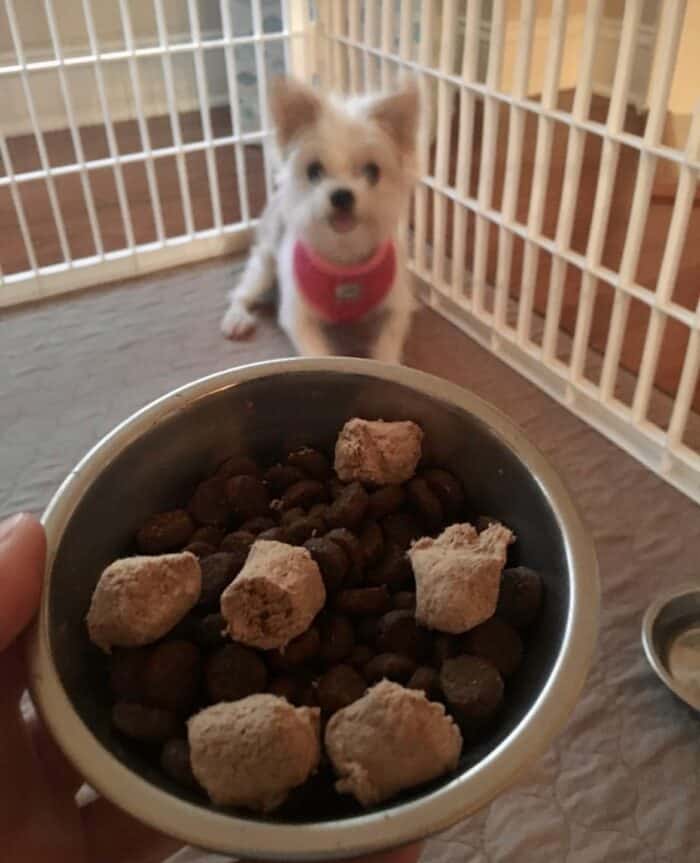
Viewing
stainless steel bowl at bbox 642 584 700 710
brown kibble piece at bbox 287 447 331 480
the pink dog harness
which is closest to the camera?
brown kibble piece at bbox 287 447 331 480

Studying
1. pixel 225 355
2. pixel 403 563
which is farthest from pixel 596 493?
pixel 225 355

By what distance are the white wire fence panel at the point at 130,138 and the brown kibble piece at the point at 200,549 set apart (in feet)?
3.64

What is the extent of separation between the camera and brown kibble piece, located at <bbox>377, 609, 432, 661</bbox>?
2.33 feet

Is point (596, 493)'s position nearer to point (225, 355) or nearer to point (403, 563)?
point (403, 563)

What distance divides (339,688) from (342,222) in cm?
93

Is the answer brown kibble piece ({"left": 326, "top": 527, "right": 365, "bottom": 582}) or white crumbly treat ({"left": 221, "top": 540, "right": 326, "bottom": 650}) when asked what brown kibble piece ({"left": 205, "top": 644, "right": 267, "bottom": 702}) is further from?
brown kibble piece ({"left": 326, "top": 527, "right": 365, "bottom": 582})

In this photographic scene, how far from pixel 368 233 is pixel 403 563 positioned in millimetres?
844

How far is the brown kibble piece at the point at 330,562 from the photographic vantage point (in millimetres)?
738

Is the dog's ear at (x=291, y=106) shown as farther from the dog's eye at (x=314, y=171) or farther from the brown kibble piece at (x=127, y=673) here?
the brown kibble piece at (x=127, y=673)

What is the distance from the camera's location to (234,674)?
667 mm

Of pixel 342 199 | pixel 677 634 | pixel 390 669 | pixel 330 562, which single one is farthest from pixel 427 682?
pixel 342 199

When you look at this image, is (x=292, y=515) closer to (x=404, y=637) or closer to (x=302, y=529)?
(x=302, y=529)

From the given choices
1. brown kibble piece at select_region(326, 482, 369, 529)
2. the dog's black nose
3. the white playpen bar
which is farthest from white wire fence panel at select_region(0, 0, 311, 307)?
brown kibble piece at select_region(326, 482, 369, 529)

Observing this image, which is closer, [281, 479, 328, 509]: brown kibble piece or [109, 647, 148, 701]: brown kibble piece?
[109, 647, 148, 701]: brown kibble piece
